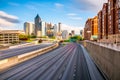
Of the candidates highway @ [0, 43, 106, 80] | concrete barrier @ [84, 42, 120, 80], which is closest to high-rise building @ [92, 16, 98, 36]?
highway @ [0, 43, 106, 80]

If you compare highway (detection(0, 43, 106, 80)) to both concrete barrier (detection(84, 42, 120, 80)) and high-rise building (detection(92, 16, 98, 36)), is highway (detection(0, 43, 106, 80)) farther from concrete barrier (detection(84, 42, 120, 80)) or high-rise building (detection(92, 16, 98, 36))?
high-rise building (detection(92, 16, 98, 36))

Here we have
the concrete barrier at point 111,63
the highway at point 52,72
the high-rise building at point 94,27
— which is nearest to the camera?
the concrete barrier at point 111,63

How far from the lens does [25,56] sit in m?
54.9

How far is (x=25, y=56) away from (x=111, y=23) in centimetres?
6709

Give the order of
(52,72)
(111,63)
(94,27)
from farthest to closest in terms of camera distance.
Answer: (94,27) < (52,72) < (111,63)

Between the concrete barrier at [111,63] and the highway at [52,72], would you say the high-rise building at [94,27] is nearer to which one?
the highway at [52,72]

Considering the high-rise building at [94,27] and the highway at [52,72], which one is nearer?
the highway at [52,72]

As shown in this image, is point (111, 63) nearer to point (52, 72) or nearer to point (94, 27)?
point (52, 72)

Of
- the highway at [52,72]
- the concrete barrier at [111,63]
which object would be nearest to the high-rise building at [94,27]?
the highway at [52,72]

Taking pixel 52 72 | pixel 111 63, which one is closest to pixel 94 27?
pixel 52 72

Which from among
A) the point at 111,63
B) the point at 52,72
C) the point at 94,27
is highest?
the point at 94,27

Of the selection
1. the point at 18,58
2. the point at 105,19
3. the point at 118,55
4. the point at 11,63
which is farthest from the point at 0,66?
the point at 105,19

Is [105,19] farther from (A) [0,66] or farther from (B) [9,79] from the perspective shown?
(B) [9,79]

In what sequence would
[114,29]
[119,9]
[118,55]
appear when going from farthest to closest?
[114,29] < [119,9] < [118,55]
